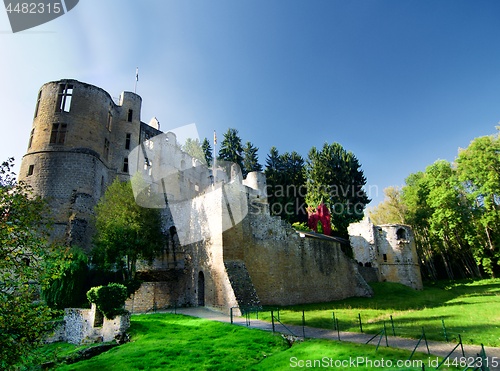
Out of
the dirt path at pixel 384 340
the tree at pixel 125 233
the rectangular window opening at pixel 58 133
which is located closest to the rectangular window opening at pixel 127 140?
the rectangular window opening at pixel 58 133

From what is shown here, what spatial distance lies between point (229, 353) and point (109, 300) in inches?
280

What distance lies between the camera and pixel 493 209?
33.0 meters

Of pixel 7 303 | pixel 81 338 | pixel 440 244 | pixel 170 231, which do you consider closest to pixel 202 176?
pixel 170 231

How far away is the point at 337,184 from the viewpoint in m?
43.3

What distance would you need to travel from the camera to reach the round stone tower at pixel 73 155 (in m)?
25.0

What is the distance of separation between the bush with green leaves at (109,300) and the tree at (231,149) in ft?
122

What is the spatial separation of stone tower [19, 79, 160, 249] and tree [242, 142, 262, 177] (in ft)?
76.1

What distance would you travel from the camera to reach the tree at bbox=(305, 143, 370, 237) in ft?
130

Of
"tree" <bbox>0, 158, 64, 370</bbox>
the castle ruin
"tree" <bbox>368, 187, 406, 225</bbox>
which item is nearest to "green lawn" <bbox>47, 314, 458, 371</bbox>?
"tree" <bbox>0, 158, 64, 370</bbox>

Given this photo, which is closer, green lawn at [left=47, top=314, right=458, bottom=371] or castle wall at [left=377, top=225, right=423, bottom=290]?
green lawn at [left=47, top=314, right=458, bottom=371]

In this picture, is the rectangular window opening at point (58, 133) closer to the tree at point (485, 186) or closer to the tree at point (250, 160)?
the tree at point (250, 160)

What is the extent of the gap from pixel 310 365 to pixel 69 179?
25162mm

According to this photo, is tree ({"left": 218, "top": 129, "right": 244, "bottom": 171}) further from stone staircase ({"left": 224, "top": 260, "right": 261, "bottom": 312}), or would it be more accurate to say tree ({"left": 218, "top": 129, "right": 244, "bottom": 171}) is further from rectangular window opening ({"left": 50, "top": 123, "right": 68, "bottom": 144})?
stone staircase ({"left": 224, "top": 260, "right": 261, "bottom": 312})

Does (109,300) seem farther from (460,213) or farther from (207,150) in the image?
(207,150)
